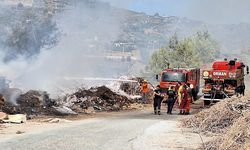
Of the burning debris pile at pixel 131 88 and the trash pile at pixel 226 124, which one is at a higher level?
the burning debris pile at pixel 131 88

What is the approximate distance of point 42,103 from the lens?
23125 millimetres

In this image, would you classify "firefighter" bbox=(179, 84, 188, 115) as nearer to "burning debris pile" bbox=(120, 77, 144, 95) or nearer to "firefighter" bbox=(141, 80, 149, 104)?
"firefighter" bbox=(141, 80, 149, 104)

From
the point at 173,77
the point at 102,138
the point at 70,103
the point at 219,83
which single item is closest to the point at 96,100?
the point at 70,103

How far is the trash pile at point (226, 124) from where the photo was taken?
1008 cm

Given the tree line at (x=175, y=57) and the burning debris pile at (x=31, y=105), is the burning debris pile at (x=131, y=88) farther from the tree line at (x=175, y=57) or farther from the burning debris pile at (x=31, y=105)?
the tree line at (x=175, y=57)

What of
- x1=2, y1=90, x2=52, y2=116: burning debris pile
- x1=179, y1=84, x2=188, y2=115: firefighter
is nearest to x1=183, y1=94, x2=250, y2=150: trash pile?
x1=179, y1=84, x2=188, y2=115: firefighter

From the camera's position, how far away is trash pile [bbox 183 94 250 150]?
397 inches

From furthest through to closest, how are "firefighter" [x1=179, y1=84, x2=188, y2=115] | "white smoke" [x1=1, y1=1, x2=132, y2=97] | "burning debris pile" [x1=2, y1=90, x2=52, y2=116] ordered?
"white smoke" [x1=1, y1=1, x2=132, y2=97] < "firefighter" [x1=179, y1=84, x2=188, y2=115] < "burning debris pile" [x1=2, y1=90, x2=52, y2=116]

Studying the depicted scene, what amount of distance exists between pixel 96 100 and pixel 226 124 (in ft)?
51.8

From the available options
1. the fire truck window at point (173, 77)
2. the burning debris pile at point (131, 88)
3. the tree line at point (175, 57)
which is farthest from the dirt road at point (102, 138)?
the tree line at point (175, 57)

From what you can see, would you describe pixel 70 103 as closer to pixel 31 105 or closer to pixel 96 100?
pixel 96 100

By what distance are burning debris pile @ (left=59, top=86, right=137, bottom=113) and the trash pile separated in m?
10.7

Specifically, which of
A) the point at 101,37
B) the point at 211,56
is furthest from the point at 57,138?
the point at 211,56

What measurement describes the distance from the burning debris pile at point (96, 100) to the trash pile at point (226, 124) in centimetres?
1070
